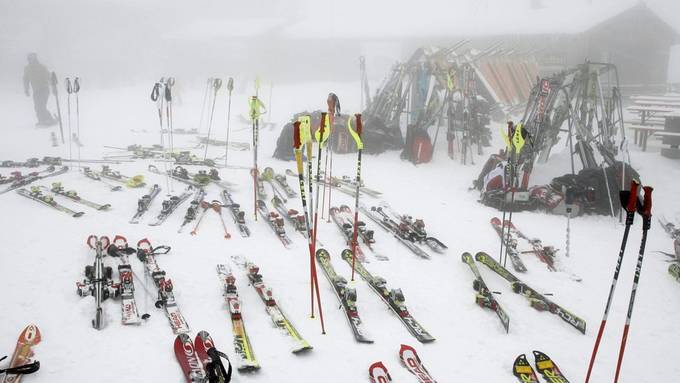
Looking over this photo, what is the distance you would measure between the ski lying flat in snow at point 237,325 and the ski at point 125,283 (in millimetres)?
1115

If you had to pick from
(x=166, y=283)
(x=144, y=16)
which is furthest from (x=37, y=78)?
(x=144, y=16)

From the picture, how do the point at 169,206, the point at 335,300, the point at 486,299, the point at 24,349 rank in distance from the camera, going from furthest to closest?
1. the point at 169,206
2. the point at 335,300
3. the point at 486,299
4. the point at 24,349

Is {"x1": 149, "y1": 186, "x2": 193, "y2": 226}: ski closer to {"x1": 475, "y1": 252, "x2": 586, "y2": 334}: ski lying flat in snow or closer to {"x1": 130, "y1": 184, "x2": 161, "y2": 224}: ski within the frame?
{"x1": 130, "y1": 184, "x2": 161, "y2": 224}: ski

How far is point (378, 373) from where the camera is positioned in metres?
4.95

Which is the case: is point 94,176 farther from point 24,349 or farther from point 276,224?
point 24,349

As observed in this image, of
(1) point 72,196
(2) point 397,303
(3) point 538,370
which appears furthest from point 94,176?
(3) point 538,370

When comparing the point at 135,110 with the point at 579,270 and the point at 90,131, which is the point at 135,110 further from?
the point at 579,270

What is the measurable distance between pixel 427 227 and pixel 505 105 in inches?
628

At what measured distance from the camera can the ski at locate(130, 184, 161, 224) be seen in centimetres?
948

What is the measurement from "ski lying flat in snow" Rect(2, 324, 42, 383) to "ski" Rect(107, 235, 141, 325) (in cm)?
89

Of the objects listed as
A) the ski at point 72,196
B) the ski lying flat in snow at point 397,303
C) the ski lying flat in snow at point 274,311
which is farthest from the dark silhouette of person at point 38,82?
the ski lying flat in snow at point 397,303

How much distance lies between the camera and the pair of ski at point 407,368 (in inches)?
194

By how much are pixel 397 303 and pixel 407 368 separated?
1.28 metres

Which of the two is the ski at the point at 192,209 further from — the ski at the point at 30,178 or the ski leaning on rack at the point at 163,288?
the ski at the point at 30,178
